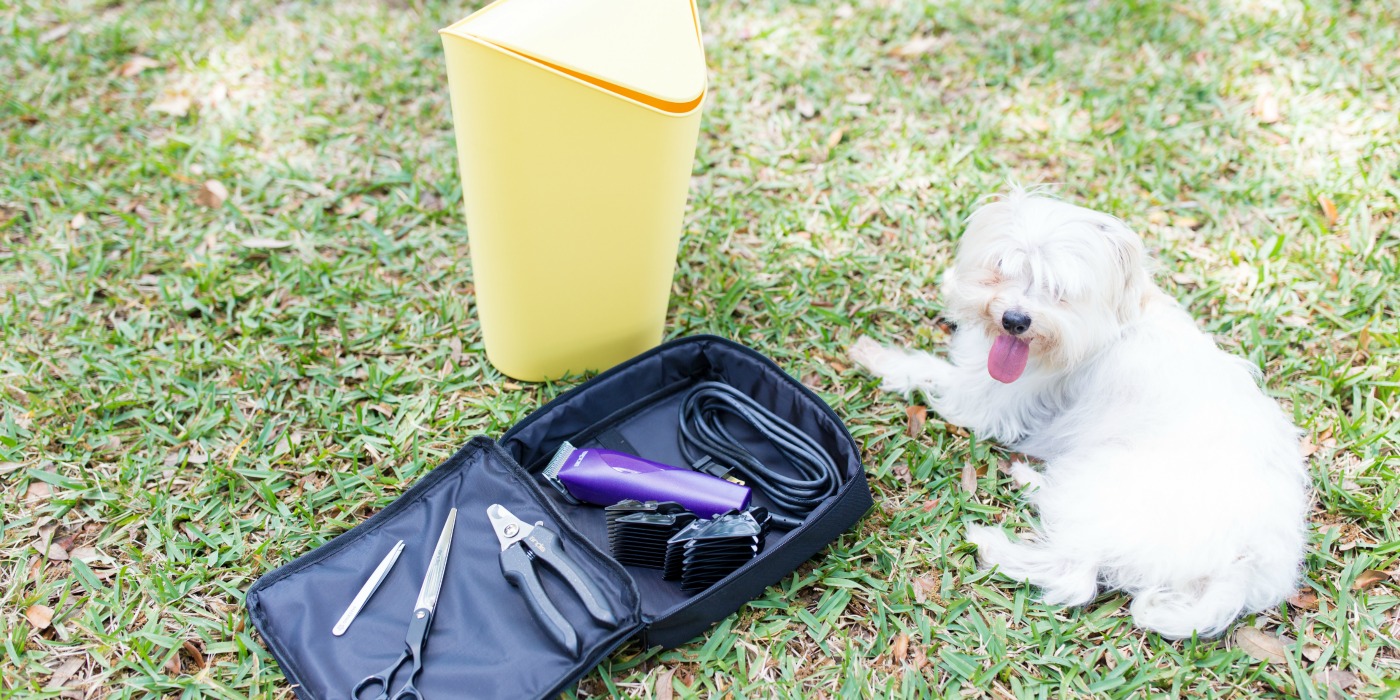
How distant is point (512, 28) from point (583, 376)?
117 centimetres

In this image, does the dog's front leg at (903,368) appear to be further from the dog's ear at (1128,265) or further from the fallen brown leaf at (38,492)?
the fallen brown leaf at (38,492)

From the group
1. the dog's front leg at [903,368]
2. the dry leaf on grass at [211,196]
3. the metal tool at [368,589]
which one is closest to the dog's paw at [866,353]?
the dog's front leg at [903,368]

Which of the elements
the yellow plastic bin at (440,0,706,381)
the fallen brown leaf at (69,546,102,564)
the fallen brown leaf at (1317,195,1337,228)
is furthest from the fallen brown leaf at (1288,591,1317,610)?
the fallen brown leaf at (69,546,102,564)

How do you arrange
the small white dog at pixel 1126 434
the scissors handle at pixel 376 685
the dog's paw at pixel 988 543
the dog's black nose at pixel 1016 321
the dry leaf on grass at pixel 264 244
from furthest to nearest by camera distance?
1. the dry leaf on grass at pixel 264 244
2. the dog's paw at pixel 988 543
3. the dog's black nose at pixel 1016 321
4. the small white dog at pixel 1126 434
5. the scissors handle at pixel 376 685

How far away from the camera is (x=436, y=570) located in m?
2.18

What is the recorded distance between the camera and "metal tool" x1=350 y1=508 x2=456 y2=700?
6.42 ft

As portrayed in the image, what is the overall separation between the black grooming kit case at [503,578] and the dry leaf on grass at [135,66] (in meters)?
2.87

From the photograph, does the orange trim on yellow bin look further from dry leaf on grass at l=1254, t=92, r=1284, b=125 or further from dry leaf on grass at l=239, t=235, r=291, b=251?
dry leaf on grass at l=1254, t=92, r=1284, b=125

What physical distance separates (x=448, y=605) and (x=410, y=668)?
18 cm

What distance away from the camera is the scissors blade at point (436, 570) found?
2115 mm

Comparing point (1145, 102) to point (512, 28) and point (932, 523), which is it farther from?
point (512, 28)

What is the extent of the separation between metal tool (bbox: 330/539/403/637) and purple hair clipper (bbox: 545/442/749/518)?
439 mm

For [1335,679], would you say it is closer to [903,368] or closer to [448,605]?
[903,368]

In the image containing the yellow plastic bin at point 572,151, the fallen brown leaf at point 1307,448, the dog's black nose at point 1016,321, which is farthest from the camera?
the fallen brown leaf at point 1307,448
